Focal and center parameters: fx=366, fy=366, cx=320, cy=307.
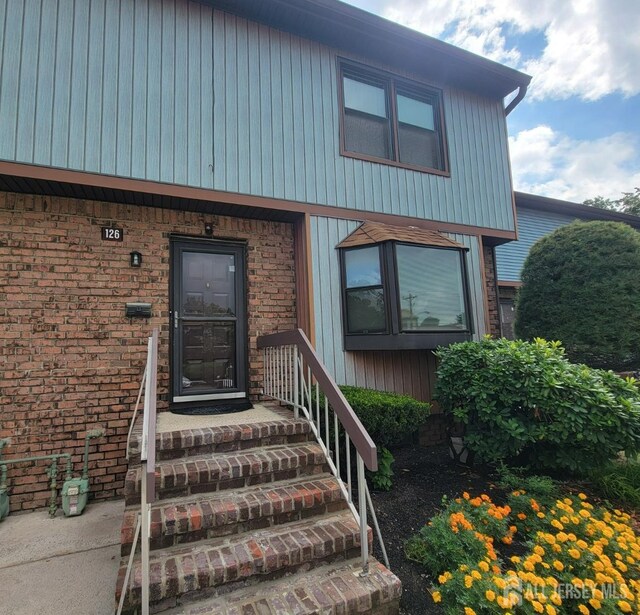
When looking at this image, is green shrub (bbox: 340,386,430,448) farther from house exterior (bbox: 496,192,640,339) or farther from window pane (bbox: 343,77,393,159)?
house exterior (bbox: 496,192,640,339)

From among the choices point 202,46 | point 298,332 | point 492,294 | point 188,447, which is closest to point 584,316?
point 492,294

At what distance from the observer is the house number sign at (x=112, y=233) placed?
13.5ft

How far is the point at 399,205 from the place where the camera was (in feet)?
17.6

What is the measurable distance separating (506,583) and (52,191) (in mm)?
5062

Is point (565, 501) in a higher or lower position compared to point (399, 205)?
lower

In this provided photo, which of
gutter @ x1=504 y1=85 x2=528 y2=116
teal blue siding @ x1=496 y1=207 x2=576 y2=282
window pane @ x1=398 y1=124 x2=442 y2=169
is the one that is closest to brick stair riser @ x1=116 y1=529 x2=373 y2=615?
window pane @ x1=398 y1=124 x2=442 y2=169

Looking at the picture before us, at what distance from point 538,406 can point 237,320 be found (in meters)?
3.46

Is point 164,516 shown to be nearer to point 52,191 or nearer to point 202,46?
point 52,191

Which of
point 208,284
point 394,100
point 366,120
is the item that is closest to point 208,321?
point 208,284

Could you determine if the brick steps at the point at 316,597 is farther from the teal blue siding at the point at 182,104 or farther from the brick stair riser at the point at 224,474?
the teal blue siding at the point at 182,104

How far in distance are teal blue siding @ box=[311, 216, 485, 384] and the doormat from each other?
3.66ft

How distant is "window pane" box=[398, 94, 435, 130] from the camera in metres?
5.74

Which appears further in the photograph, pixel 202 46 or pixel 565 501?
pixel 202 46

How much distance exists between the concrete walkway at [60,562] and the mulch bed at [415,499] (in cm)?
180
